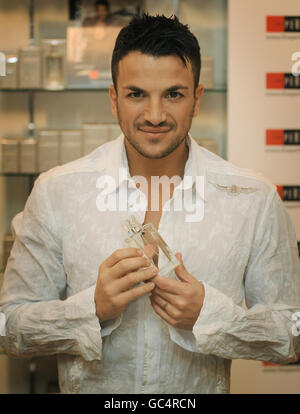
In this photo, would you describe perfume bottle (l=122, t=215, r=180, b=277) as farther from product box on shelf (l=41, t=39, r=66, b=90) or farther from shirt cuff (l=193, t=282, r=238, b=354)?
product box on shelf (l=41, t=39, r=66, b=90)

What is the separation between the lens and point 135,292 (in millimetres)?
791

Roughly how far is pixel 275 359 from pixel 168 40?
2.12 feet

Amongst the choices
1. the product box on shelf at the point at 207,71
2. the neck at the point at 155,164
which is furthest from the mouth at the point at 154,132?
the product box on shelf at the point at 207,71

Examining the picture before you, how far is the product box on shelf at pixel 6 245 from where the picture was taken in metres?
1.05

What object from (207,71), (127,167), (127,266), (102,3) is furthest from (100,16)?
(127,266)

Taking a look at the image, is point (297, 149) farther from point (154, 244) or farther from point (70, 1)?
point (70, 1)

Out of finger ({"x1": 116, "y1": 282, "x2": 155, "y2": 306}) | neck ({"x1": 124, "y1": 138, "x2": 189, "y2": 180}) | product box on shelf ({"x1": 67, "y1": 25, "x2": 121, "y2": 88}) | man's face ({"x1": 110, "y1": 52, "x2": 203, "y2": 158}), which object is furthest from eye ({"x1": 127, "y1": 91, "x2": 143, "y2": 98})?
product box on shelf ({"x1": 67, "y1": 25, "x2": 121, "y2": 88})

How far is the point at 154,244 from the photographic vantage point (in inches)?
32.4

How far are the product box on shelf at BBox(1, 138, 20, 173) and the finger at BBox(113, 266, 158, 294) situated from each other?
60 centimetres

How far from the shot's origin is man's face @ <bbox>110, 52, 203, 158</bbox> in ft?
2.79

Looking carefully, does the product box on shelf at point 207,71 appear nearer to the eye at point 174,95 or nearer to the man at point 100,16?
the man at point 100,16

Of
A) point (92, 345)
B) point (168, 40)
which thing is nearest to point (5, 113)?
point (168, 40)

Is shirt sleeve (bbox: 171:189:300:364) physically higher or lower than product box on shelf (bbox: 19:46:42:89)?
lower

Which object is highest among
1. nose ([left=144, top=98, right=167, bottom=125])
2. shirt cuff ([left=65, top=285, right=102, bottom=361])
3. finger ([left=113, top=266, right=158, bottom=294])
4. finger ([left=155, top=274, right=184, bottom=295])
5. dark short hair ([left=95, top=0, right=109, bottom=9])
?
dark short hair ([left=95, top=0, right=109, bottom=9])
